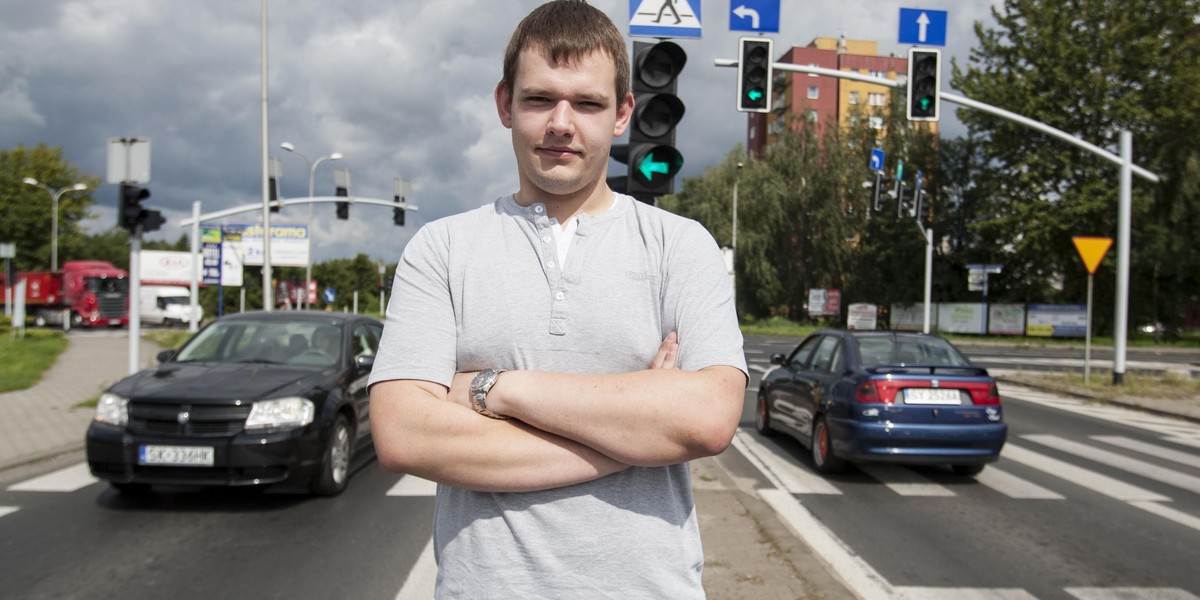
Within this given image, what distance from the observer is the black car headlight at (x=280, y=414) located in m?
6.55

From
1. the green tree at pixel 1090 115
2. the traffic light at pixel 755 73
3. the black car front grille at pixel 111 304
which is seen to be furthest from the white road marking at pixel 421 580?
the black car front grille at pixel 111 304

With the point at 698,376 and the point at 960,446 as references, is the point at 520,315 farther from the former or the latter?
the point at 960,446

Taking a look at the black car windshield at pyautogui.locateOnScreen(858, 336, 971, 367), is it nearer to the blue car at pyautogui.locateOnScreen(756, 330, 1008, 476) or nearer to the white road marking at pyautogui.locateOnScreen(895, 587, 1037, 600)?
the blue car at pyautogui.locateOnScreen(756, 330, 1008, 476)

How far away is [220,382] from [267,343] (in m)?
1.06

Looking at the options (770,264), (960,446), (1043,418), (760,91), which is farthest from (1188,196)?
(960,446)

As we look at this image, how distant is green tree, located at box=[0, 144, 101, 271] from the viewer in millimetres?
54531

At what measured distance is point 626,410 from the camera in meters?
1.66

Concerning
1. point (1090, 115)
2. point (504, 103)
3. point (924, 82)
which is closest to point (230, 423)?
point (504, 103)

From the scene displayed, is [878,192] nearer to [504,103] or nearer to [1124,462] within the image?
[1124,462]

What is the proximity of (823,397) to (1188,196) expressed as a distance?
39270 mm

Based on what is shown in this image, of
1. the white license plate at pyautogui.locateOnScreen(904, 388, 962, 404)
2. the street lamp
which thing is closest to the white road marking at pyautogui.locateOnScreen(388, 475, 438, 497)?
the white license plate at pyautogui.locateOnScreen(904, 388, 962, 404)

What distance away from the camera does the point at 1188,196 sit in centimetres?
3894

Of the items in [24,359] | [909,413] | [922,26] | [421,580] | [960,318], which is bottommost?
[24,359]

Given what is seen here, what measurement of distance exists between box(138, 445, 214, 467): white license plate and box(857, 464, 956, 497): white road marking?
234 inches
